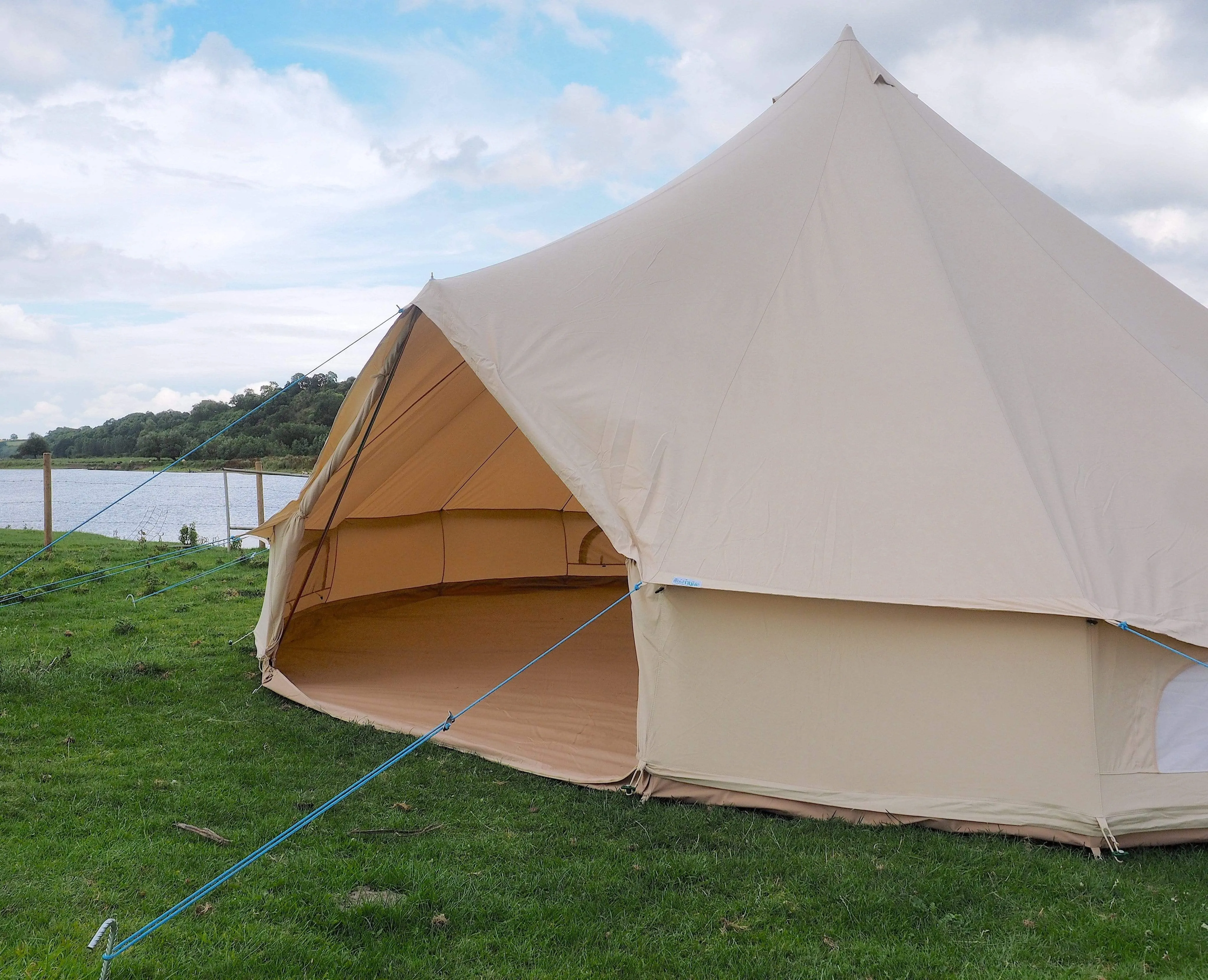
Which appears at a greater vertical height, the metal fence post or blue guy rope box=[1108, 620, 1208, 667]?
the metal fence post

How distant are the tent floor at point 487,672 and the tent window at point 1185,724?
5.83 ft

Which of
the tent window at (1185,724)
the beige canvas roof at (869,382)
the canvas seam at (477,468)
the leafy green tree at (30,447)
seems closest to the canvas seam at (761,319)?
the beige canvas roof at (869,382)

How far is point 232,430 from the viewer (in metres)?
5.18

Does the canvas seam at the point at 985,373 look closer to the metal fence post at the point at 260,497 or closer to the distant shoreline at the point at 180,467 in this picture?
the distant shoreline at the point at 180,467

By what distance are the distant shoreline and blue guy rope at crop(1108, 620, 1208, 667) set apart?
6710 mm

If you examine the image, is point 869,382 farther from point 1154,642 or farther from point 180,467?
point 180,467

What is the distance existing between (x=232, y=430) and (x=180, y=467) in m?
3.61

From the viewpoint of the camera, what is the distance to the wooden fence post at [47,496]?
29.8 feet

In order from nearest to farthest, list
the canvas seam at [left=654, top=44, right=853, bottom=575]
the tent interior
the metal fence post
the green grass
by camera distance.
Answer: the green grass → the canvas seam at [left=654, top=44, right=853, bottom=575] → the tent interior → the metal fence post

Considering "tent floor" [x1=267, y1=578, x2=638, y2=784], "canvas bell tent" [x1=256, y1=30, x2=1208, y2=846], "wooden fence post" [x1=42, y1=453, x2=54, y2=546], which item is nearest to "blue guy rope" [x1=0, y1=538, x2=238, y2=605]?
"wooden fence post" [x1=42, y1=453, x2=54, y2=546]

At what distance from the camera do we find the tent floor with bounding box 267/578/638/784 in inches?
158

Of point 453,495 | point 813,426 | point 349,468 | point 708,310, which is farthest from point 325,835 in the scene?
point 453,495

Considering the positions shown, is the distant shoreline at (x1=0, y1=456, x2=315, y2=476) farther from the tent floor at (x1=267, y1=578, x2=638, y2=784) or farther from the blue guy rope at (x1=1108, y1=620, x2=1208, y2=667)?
the blue guy rope at (x1=1108, y1=620, x2=1208, y2=667)

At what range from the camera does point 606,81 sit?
222 inches
